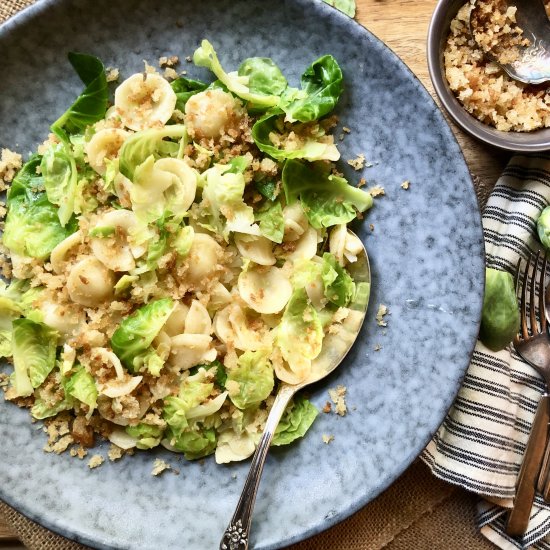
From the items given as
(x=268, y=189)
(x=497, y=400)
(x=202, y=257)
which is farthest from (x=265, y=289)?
(x=497, y=400)

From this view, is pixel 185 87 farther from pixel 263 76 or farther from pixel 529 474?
pixel 529 474

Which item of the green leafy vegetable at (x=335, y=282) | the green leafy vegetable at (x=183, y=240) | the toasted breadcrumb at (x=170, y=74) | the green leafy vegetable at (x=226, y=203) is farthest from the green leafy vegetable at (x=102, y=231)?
the green leafy vegetable at (x=335, y=282)

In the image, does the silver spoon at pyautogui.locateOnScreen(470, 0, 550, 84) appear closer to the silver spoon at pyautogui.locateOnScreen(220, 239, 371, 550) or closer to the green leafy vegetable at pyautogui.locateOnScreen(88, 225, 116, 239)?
the silver spoon at pyautogui.locateOnScreen(220, 239, 371, 550)

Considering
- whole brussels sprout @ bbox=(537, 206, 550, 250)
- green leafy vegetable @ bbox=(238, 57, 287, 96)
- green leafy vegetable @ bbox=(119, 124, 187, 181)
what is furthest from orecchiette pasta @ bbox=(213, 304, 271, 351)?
whole brussels sprout @ bbox=(537, 206, 550, 250)

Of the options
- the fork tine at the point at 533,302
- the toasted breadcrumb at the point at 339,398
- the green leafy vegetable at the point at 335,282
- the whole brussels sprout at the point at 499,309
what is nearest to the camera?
the green leafy vegetable at the point at 335,282

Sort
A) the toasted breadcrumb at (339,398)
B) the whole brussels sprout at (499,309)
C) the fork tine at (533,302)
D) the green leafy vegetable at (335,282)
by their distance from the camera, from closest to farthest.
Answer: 1. the green leafy vegetable at (335,282)
2. the toasted breadcrumb at (339,398)
3. the whole brussels sprout at (499,309)
4. the fork tine at (533,302)

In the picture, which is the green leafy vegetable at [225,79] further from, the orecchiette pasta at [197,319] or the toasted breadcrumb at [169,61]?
the orecchiette pasta at [197,319]

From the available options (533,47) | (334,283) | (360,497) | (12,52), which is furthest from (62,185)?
(533,47)
